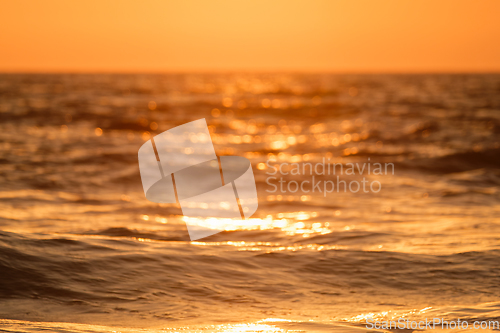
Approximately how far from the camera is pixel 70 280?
4297mm

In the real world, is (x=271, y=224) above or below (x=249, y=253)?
above

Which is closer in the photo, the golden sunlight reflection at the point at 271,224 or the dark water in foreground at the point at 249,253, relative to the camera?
the dark water in foreground at the point at 249,253

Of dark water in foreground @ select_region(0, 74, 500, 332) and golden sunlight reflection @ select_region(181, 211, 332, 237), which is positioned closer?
dark water in foreground @ select_region(0, 74, 500, 332)

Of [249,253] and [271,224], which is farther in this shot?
[271,224]

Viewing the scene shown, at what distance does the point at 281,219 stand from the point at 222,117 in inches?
839

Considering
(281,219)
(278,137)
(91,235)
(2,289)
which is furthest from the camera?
(278,137)

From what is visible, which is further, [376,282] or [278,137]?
[278,137]

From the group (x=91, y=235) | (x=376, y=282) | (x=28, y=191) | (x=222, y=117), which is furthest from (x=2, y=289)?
(x=222, y=117)

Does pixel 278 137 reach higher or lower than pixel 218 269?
higher

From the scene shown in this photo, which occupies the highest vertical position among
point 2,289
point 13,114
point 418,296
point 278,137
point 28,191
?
point 13,114

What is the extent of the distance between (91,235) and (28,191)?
3.66 metres

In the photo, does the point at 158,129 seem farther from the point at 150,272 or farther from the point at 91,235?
the point at 150,272

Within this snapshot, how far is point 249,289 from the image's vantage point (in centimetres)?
430

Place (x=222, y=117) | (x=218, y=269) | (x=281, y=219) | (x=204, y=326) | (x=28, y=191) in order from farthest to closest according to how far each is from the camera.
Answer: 1. (x=222, y=117)
2. (x=28, y=191)
3. (x=281, y=219)
4. (x=218, y=269)
5. (x=204, y=326)
